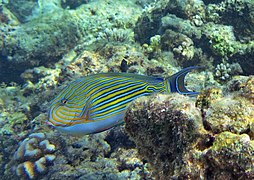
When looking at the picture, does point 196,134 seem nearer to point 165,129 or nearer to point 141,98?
point 165,129

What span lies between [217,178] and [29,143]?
365 centimetres

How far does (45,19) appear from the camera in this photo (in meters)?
8.36

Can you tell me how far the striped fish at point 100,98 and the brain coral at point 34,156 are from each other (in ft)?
7.11

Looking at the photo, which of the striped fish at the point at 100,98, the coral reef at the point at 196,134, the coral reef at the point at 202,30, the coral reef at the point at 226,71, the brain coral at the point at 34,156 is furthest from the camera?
the coral reef at the point at 202,30

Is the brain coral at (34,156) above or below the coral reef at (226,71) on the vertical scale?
below

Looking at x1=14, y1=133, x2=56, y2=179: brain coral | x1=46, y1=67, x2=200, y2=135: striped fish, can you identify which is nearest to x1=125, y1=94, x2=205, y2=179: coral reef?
x1=46, y1=67, x2=200, y2=135: striped fish

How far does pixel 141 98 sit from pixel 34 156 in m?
3.04

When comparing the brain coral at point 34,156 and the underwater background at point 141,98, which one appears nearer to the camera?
the underwater background at point 141,98

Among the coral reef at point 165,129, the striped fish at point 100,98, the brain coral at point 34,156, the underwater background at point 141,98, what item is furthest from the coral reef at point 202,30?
the coral reef at point 165,129

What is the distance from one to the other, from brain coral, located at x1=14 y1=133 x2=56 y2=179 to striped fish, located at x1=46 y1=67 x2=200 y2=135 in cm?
217

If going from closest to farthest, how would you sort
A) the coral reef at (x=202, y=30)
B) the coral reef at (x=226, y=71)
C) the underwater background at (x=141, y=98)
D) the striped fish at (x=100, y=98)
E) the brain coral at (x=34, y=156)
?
the underwater background at (x=141, y=98)
the striped fish at (x=100, y=98)
the brain coral at (x=34, y=156)
the coral reef at (x=226, y=71)
the coral reef at (x=202, y=30)

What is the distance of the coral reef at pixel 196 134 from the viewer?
4.91 ft

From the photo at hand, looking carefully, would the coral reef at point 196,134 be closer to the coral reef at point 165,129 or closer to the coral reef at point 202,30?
the coral reef at point 165,129

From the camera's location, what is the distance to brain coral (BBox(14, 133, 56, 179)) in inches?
163
